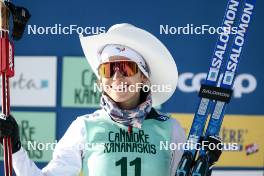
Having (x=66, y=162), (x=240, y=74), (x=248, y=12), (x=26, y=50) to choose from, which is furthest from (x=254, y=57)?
(x=66, y=162)

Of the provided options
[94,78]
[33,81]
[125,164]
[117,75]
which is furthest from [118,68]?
[33,81]

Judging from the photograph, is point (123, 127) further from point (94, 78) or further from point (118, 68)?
point (94, 78)

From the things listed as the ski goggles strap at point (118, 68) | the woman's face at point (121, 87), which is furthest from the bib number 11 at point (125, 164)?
the ski goggles strap at point (118, 68)

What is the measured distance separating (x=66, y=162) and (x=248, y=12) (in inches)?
36.4

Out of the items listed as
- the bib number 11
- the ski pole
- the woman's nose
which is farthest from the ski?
the ski pole

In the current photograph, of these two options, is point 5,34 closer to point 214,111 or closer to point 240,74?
point 214,111

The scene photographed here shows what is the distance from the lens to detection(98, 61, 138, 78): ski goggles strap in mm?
1921

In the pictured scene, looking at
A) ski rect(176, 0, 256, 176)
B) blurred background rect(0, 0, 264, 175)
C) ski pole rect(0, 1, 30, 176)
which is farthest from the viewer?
blurred background rect(0, 0, 264, 175)

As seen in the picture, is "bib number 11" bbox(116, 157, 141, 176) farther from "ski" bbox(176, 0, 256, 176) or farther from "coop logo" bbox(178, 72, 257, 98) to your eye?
"coop logo" bbox(178, 72, 257, 98)

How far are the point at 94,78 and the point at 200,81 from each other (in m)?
0.58

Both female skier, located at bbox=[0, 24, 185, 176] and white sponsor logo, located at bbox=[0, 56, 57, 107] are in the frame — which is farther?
white sponsor logo, located at bbox=[0, 56, 57, 107]

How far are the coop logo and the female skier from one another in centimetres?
103

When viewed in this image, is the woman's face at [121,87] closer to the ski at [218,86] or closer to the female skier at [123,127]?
the female skier at [123,127]

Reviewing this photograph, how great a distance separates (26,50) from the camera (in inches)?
122
